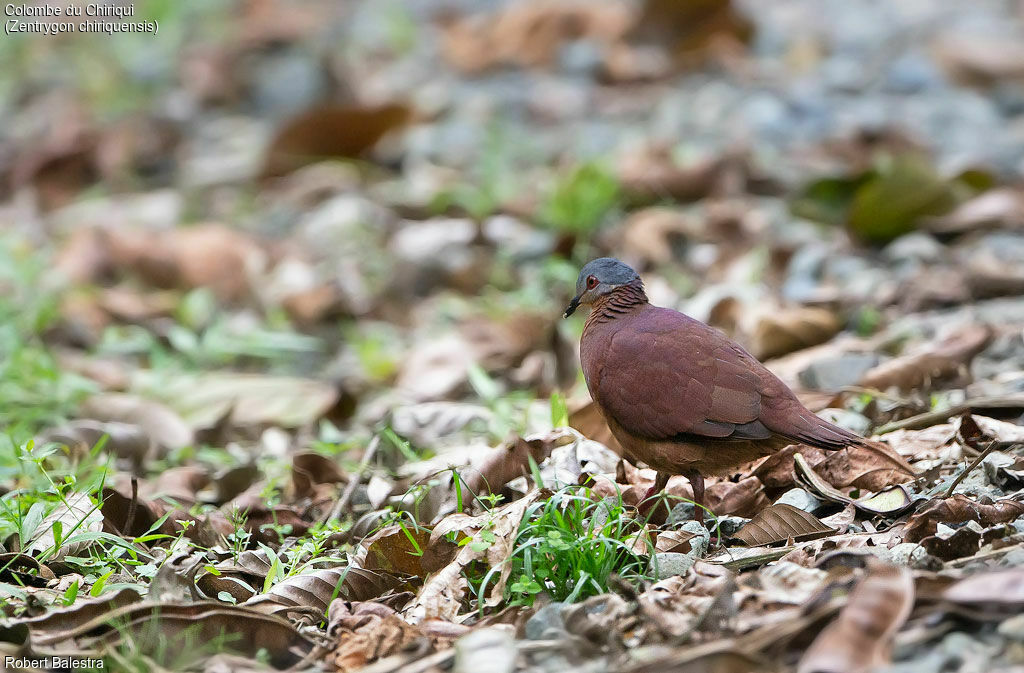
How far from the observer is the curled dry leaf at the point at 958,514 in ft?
9.56

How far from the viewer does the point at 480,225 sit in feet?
22.2

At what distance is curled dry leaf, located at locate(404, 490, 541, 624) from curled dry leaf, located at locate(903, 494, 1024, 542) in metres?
0.95

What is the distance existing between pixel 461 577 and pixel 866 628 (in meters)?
1.10

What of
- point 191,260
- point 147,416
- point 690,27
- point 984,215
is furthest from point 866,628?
point 690,27

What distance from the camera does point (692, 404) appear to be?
326cm

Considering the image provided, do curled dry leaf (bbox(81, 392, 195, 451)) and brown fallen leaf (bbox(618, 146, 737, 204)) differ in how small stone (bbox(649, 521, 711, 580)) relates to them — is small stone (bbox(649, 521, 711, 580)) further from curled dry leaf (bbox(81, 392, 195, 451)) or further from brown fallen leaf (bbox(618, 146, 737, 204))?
brown fallen leaf (bbox(618, 146, 737, 204))

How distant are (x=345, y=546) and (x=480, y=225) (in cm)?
362

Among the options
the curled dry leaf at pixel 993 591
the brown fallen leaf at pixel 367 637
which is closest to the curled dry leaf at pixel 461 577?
the brown fallen leaf at pixel 367 637

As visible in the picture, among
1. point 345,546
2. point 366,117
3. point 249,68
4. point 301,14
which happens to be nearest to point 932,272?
point 345,546

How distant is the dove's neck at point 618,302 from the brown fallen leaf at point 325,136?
4627mm

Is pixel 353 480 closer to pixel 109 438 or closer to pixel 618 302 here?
pixel 618 302

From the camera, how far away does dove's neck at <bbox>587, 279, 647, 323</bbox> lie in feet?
12.2

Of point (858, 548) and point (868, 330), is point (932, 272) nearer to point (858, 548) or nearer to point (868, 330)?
point (868, 330)

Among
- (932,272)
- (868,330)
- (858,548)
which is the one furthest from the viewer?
(932,272)
